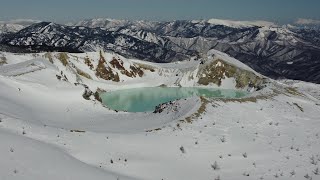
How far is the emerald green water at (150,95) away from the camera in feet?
347

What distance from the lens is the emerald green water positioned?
10575 centimetres

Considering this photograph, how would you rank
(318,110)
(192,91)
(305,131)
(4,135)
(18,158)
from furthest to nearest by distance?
1. (192,91)
2. (318,110)
3. (305,131)
4. (4,135)
5. (18,158)

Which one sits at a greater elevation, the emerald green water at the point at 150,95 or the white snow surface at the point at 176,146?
the white snow surface at the point at 176,146

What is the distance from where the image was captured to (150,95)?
419ft

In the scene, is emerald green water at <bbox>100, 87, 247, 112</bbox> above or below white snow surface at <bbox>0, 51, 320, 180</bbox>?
below

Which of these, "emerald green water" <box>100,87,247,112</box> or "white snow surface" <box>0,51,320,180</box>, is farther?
"emerald green water" <box>100,87,247,112</box>

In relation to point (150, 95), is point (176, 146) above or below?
above

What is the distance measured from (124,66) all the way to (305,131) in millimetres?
123067

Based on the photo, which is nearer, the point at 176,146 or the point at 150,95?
the point at 176,146

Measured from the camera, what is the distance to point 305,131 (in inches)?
1364

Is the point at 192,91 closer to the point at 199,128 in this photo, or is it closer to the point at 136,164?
the point at 199,128

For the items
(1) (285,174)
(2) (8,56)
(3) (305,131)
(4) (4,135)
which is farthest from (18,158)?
(2) (8,56)

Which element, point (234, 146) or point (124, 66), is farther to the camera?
point (124, 66)

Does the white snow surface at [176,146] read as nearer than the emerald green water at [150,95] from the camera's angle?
Yes
